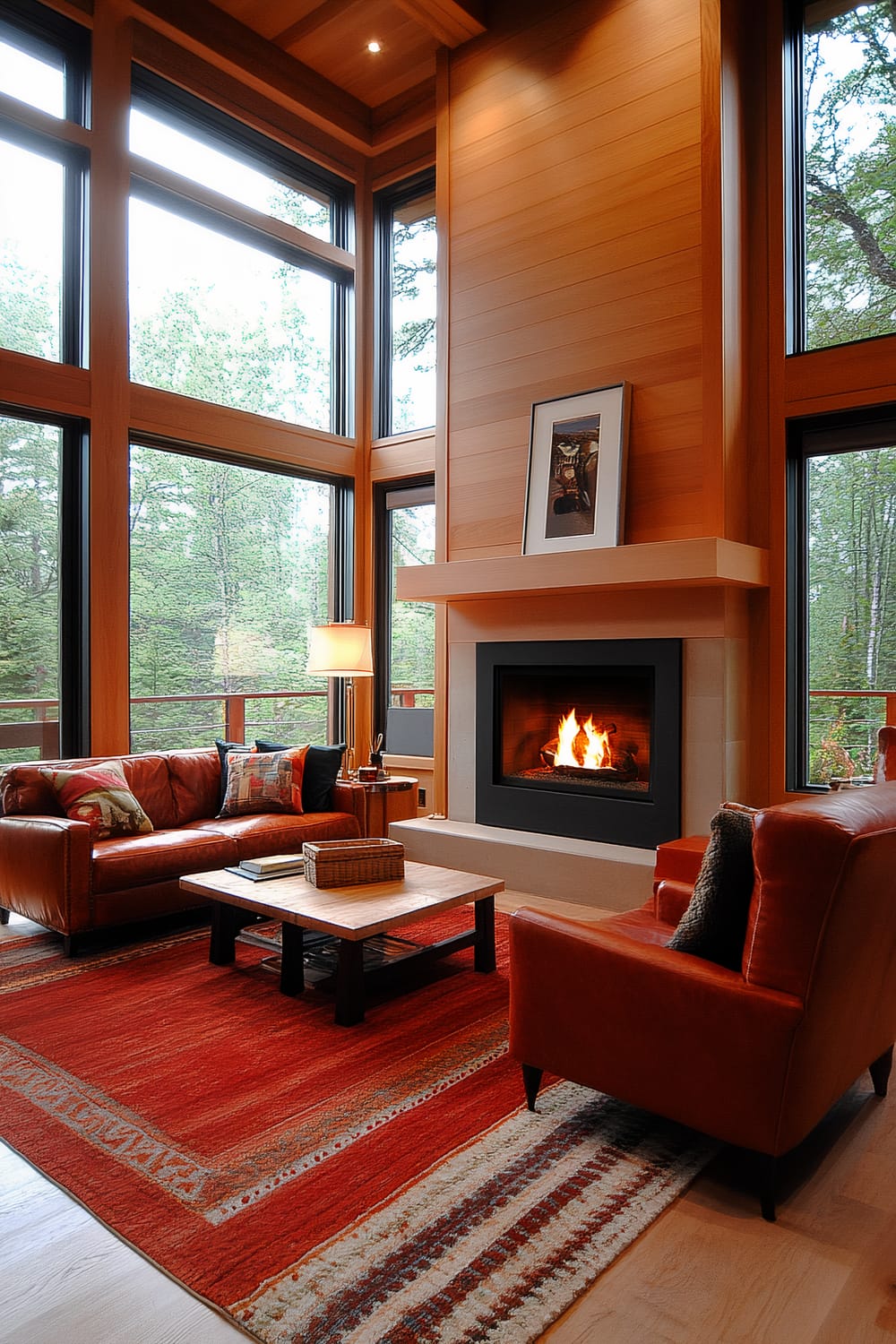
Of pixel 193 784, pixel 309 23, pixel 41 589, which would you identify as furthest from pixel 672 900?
pixel 309 23

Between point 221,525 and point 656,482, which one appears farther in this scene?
point 221,525

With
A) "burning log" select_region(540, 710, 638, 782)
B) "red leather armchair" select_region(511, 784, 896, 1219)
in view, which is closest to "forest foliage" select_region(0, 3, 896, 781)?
"burning log" select_region(540, 710, 638, 782)


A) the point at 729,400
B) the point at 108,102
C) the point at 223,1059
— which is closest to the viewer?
the point at 223,1059

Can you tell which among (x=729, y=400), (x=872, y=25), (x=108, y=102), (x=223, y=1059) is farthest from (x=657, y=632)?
(x=108, y=102)

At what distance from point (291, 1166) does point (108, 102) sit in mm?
5241

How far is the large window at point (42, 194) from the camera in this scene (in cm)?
455

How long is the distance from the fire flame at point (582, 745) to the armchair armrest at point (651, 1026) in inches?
102

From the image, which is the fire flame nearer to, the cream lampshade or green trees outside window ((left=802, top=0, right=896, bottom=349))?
the cream lampshade

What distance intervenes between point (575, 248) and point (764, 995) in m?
4.03

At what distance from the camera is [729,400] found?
4207mm

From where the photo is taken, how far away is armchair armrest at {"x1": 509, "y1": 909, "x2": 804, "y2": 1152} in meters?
1.82

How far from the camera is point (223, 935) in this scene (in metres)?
3.46

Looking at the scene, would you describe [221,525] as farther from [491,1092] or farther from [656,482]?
[491,1092]

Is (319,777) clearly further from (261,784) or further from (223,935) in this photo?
(223,935)
